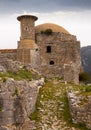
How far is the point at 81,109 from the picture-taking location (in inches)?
1110

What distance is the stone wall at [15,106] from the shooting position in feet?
87.5

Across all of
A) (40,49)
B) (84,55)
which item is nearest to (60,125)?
(40,49)

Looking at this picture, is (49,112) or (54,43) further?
(54,43)

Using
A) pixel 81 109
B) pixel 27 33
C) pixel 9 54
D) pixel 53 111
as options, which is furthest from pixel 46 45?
pixel 81 109

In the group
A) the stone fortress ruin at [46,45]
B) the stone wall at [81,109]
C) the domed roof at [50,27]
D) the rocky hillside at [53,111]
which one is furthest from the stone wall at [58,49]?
the stone wall at [81,109]

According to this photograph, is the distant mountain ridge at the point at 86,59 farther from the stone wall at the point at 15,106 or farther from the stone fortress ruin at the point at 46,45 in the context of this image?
the stone wall at the point at 15,106

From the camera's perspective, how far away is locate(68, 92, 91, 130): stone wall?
1100 inches

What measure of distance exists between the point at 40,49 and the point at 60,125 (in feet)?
72.0

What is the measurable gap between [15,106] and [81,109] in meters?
4.55

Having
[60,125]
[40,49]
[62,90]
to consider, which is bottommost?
[60,125]

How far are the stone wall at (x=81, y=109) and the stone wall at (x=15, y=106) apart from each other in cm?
290

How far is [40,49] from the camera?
160 ft

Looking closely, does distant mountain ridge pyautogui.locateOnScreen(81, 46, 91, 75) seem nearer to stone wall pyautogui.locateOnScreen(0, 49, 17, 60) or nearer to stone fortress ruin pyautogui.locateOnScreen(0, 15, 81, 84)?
stone fortress ruin pyautogui.locateOnScreen(0, 15, 81, 84)

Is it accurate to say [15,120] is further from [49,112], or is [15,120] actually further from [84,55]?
[84,55]
